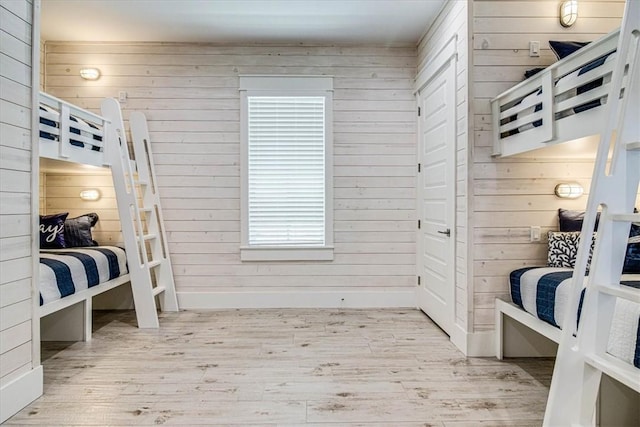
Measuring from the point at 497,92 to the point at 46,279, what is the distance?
327cm

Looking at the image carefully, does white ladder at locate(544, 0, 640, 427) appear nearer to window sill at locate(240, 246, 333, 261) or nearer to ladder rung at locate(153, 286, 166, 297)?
window sill at locate(240, 246, 333, 261)

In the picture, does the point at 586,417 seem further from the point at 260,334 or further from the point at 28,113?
the point at 28,113

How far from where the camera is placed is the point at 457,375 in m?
2.52

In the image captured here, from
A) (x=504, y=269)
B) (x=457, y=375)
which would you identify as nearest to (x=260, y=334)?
(x=457, y=375)

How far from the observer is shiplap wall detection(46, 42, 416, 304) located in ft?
13.6

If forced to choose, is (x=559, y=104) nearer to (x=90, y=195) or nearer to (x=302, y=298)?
(x=302, y=298)

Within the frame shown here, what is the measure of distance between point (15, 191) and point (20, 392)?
101 cm

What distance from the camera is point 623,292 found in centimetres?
137

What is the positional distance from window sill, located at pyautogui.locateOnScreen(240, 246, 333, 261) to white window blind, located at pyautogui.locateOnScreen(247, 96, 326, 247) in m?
0.05

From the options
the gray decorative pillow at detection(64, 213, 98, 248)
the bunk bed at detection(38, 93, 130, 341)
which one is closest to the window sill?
the bunk bed at detection(38, 93, 130, 341)

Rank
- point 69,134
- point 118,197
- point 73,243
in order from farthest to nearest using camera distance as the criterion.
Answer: point 73,243 < point 118,197 < point 69,134

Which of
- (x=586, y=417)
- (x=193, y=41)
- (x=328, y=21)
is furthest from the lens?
(x=193, y=41)

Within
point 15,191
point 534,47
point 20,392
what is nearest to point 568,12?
point 534,47

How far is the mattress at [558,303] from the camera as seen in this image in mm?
1554
